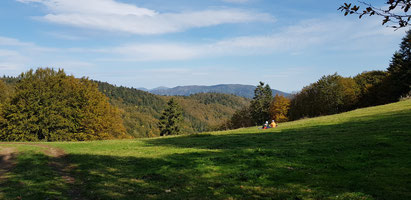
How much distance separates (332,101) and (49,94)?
8182 cm

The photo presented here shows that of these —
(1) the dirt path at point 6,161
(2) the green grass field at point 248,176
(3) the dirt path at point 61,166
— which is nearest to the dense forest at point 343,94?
(2) the green grass field at point 248,176

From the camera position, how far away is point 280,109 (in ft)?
306

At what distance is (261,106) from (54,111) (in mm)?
75590

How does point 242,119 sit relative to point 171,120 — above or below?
below

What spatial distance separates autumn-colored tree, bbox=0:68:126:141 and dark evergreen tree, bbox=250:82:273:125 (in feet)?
200

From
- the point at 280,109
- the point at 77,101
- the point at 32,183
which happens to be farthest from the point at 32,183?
the point at 280,109

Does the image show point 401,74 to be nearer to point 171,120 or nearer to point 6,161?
point 171,120

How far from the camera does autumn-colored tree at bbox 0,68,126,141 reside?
53375 millimetres

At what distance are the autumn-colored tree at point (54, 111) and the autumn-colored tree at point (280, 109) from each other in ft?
190

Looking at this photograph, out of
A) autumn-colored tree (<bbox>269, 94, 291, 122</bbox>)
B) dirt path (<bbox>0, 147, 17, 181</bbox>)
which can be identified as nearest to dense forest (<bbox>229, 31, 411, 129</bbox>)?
autumn-colored tree (<bbox>269, 94, 291, 122</bbox>)

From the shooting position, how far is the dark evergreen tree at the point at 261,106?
10312cm

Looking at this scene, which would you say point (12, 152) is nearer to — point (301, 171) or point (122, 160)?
point (122, 160)

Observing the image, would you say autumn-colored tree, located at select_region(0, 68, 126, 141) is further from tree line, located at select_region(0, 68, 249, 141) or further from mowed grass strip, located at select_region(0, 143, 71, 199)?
mowed grass strip, located at select_region(0, 143, 71, 199)

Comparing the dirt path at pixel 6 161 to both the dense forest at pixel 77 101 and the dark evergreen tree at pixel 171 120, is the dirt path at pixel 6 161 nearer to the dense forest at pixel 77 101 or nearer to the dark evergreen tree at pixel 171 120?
the dense forest at pixel 77 101
